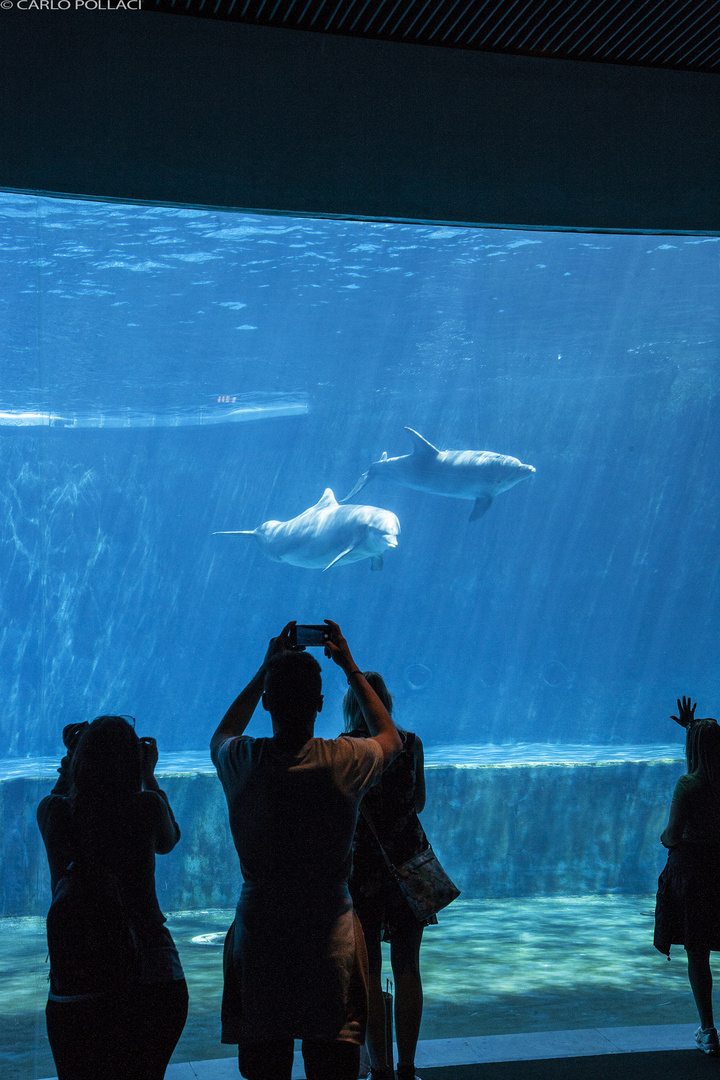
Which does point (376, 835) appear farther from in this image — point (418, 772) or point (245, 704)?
point (245, 704)

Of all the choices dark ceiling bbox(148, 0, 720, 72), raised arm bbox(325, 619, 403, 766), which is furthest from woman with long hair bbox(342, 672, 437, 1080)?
dark ceiling bbox(148, 0, 720, 72)

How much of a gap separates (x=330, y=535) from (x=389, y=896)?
1015 cm

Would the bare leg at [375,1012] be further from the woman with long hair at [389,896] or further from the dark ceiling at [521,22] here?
the dark ceiling at [521,22]

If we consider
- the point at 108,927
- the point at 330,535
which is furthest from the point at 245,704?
the point at 330,535

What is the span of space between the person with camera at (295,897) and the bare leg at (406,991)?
1.08m

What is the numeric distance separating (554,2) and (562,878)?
7.81 m

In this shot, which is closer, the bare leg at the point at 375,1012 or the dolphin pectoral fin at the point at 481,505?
the bare leg at the point at 375,1012

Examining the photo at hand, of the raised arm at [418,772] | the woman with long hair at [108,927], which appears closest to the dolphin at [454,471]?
the raised arm at [418,772]

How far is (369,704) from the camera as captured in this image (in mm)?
2822

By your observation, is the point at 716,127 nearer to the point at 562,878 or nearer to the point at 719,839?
the point at 719,839

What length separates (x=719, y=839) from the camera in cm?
426

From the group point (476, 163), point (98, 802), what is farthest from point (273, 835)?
point (476, 163)

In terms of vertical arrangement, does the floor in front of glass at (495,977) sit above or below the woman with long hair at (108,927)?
below

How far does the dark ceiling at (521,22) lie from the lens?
4629 mm
